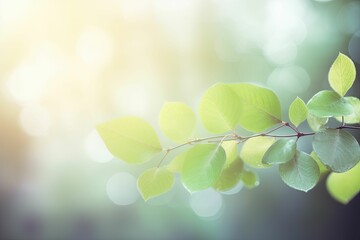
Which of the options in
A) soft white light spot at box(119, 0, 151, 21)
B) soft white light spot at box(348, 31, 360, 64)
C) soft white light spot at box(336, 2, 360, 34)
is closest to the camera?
soft white light spot at box(348, 31, 360, 64)

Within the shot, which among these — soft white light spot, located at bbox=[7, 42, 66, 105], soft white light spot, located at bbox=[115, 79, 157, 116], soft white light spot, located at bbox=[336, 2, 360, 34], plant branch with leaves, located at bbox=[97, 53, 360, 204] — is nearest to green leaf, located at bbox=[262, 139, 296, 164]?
plant branch with leaves, located at bbox=[97, 53, 360, 204]

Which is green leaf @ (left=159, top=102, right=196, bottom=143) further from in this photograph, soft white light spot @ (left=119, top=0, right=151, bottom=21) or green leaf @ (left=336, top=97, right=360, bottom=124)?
soft white light spot @ (left=119, top=0, right=151, bottom=21)

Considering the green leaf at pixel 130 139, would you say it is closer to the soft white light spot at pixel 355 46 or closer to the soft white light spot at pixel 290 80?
the soft white light spot at pixel 355 46

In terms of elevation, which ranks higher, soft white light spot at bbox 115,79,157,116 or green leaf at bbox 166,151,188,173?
green leaf at bbox 166,151,188,173

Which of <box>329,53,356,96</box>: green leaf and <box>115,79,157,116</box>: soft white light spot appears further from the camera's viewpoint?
<box>115,79,157,116</box>: soft white light spot

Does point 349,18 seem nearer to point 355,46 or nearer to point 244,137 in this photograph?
point 355,46

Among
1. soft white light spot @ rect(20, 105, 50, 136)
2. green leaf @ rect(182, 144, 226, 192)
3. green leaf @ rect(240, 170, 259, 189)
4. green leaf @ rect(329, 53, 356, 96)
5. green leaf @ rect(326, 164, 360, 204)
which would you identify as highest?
green leaf @ rect(329, 53, 356, 96)

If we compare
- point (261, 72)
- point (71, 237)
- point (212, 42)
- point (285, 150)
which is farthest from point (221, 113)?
point (212, 42)
